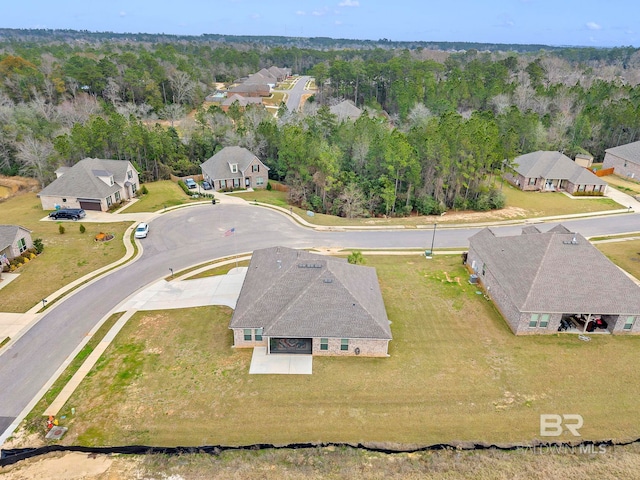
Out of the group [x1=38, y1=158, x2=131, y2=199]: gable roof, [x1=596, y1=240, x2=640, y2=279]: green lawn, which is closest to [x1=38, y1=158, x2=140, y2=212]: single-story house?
[x1=38, y1=158, x2=131, y2=199]: gable roof

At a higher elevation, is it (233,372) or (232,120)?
(232,120)

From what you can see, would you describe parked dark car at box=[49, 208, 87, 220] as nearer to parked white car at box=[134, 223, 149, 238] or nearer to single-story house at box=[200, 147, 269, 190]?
parked white car at box=[134, 223, 149, 238]

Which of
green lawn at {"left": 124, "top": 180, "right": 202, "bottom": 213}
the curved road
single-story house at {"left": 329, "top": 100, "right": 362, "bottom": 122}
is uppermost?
single-story house at {"left": 329, "top": 100, "right": 362, "bottom": 122}

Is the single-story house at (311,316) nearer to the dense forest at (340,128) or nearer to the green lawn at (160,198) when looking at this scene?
the dense forest at (340,128)

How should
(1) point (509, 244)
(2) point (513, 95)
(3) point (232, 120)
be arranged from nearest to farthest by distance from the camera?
(1) point (509, 244) < (3) point (232, 120) < (2) point (513, 95)

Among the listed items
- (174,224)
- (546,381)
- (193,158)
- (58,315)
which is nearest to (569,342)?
(546,381)

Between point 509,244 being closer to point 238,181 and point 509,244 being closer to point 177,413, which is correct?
point 177,413
